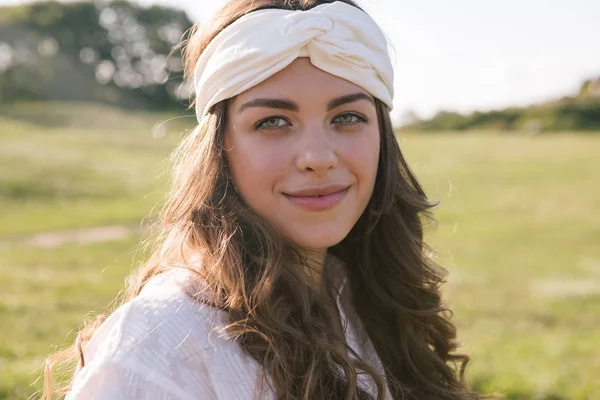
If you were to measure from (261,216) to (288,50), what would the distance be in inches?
24.1

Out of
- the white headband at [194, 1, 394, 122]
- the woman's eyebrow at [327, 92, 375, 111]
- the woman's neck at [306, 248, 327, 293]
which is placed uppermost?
the white headband at [194, 1, 394, 122]

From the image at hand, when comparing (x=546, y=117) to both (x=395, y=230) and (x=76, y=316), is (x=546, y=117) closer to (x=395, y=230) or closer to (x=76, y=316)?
(x=76, y=316)

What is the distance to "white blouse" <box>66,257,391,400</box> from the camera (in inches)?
89.8

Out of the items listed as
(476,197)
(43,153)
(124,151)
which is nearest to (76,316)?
(476,197)

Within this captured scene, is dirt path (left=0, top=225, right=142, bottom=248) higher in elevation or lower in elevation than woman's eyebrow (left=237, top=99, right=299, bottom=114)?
lower

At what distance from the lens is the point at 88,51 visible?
59062mm

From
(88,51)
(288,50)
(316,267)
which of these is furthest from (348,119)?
(88,51)

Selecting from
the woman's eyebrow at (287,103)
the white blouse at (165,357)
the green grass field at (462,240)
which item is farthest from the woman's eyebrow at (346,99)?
the white blouse at (165,357)

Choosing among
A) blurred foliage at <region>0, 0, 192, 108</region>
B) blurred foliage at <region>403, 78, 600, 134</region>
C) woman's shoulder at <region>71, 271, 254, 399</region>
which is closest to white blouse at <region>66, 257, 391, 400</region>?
woman's shoulder at <region>71, 271, 254, 399</region>

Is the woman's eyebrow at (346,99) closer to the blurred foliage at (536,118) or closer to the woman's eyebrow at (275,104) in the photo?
the woman's eyebrow at (275,104)

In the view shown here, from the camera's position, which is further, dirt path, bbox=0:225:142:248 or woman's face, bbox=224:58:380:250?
dirt path, bbox=0:225:142:248

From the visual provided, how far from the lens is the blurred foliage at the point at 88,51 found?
2015 inches

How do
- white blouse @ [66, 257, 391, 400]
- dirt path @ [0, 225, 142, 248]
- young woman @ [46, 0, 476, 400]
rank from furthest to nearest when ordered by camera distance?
dirt path @ [0, 225, 142, 248] → young woman @ [46, 0, 476, 400] → white blouse @ [66, 257, 391, 400]

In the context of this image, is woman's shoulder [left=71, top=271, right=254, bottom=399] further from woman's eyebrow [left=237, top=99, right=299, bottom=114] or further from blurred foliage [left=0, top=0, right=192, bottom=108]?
blurred foliage [left=0, top=0, right=192, bottom=108]
